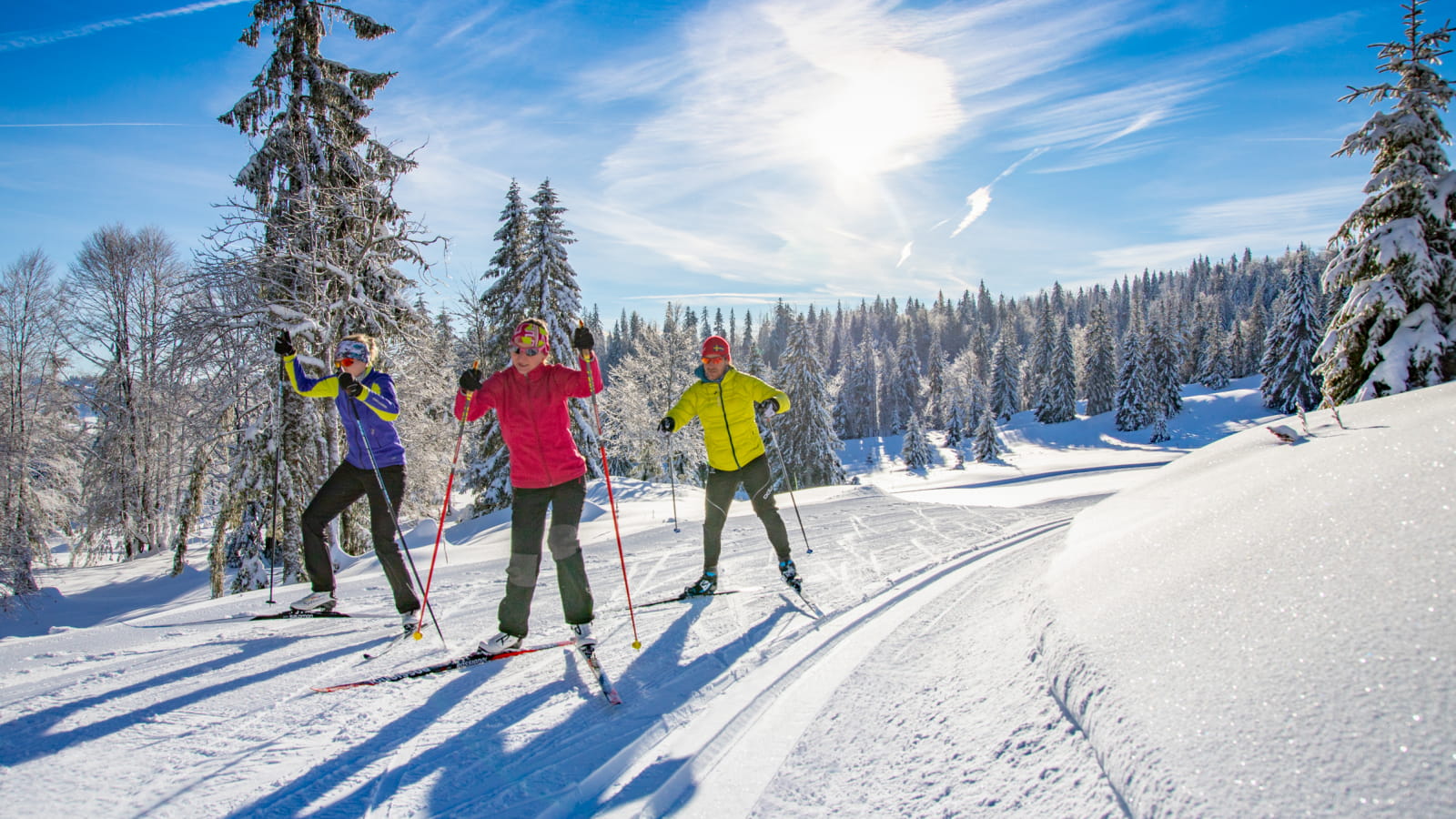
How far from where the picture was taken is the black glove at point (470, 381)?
400cm

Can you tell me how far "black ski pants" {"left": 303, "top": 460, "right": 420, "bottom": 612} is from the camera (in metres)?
4.49

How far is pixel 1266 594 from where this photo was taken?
2.08m

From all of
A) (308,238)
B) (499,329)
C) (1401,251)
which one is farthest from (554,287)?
(1401,251)

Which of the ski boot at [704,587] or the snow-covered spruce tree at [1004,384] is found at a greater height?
the snow-covered spruce tree at [1004,384]

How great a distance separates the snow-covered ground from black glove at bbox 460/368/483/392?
5.74ft

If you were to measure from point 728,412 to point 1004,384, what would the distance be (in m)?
70.2

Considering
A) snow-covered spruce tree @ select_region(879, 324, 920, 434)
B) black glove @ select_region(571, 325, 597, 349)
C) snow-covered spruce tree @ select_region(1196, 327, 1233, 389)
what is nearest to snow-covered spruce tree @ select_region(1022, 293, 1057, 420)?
snow-covered spruce tree @ select_region(879, 324, 920, 434)

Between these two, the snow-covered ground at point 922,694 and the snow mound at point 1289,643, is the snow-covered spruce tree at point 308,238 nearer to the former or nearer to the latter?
the snow-covered ground at point 922,694

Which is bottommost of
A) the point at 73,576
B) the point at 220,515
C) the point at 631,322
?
the point at 73,576

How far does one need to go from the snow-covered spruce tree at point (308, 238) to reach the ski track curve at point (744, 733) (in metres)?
9.41

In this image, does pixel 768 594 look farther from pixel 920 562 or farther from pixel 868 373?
pixel 868 373

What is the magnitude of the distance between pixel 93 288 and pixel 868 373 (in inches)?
2589

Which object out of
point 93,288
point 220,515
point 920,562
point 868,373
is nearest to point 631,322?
point 868,373

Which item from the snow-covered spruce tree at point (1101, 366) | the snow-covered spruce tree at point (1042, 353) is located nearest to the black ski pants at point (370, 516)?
the snow-covered spruce tree at point (1042, 353)
